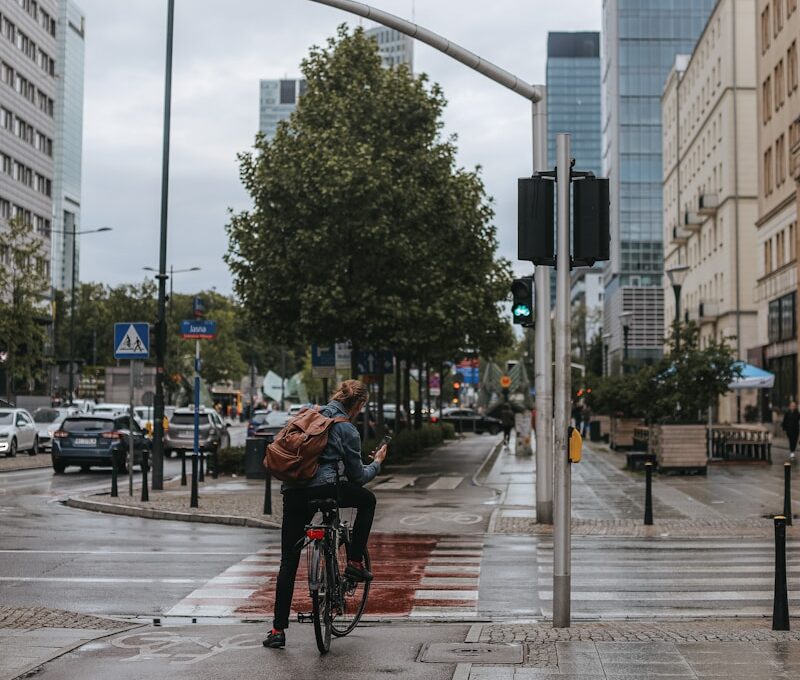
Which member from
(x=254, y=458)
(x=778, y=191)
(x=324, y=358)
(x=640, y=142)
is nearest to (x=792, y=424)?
(x=324, y=358)

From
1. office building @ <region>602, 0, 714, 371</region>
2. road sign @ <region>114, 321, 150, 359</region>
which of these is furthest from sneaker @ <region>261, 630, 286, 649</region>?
office building @ <region>602, 0, 714, 371</region>

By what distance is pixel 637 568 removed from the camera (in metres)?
14.1

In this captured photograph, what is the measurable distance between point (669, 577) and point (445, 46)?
6.75m

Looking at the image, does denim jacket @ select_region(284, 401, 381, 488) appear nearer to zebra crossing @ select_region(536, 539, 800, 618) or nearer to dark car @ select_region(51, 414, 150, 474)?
zebra crossing @ select_region(536, 539, 800, 618)

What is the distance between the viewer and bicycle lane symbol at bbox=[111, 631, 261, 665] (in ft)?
28.0

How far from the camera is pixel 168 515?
20.5 metres

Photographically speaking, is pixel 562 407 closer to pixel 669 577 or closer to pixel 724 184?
pixel 669 577

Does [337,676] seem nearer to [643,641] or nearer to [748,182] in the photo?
[643,641]

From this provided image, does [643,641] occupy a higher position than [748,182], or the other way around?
[748,182]

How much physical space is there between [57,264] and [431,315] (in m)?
154

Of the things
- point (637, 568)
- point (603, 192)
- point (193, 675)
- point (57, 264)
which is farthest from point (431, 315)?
point (57, 264)

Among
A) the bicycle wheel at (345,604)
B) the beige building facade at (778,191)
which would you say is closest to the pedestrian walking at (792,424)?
the beige building facade at (778,191)

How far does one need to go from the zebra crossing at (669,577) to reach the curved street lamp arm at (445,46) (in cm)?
599

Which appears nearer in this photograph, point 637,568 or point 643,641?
point 643,641
